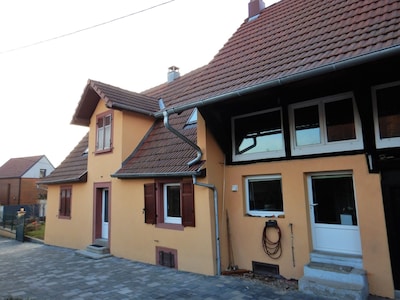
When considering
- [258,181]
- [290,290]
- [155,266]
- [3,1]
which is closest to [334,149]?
[258,181]

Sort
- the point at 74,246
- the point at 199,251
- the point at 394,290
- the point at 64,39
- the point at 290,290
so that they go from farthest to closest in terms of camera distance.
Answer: the point at 74,246 → the point at 64,39 → the point at 199,251 → the point at 290,290 → the point at 394,290

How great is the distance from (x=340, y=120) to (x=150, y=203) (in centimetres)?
538

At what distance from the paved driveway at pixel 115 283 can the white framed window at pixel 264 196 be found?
5.10 feet

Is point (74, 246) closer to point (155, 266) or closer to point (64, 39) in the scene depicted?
point (155, 266)

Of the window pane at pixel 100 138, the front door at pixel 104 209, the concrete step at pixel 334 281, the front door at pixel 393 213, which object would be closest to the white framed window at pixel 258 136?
the front door at pixel 393 213

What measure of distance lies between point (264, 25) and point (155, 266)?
727 centimetres

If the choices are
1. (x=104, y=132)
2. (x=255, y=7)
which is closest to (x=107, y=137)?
(x=104, y=132)

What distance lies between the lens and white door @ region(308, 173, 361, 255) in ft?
17.9

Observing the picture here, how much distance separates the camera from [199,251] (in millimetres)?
6859

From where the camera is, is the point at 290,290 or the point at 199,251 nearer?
the point at 290,290

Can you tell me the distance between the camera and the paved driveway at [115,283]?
5.45 meters

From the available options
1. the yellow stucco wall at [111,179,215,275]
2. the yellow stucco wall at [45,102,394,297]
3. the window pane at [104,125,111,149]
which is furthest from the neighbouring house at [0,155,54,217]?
the yellow stucco wall at [111,179,215,275]

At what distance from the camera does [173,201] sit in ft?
26.4

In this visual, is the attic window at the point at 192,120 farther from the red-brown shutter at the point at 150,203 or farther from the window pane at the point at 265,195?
the window pane at the point at 265,195
